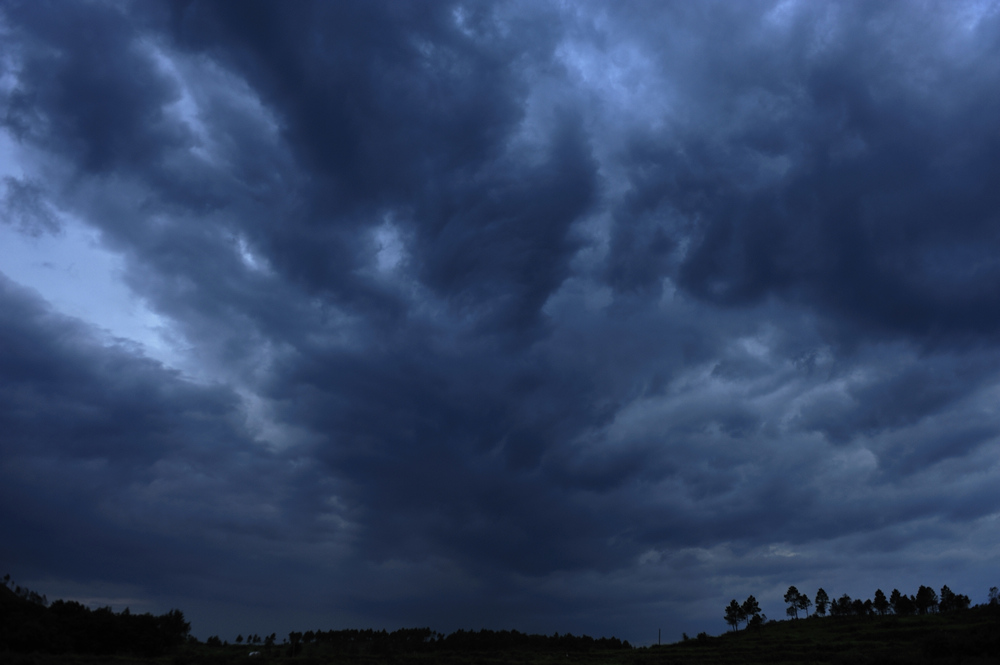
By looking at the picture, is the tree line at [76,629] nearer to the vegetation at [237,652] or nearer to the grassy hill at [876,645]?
the vegetation at [237,652]

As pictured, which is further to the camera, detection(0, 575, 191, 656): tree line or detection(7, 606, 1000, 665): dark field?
detection(0, 575, 191, 656): tree line

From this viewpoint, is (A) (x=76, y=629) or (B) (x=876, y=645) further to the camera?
(B) (x=876, y=645)

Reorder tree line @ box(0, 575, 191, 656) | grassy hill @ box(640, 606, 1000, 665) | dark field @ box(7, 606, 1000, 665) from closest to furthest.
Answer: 1. grassy hill @ box(640, 606, 1000, 665)
2. dark field @ box(7, 606, 1000, 665)
3. tree line @ box(0, 575, 191, 656)

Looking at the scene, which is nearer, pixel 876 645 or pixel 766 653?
pixel 876 645

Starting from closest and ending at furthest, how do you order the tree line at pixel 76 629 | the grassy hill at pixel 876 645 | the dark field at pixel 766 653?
the grassy hill at pixel 876 645 < the dark field at pixel 766 653 < the tree line at pixel 76 629

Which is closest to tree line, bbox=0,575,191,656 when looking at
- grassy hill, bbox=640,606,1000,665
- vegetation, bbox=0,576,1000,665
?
vegetation, bbox=0,576,1000,665

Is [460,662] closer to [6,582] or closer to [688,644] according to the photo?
[6,582]

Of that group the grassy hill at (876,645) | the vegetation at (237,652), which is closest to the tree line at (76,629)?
the vegetation at (237,652)

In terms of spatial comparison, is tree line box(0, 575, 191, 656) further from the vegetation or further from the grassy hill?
the grassy hill

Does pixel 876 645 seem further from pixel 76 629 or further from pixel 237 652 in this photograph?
pixel 76 629

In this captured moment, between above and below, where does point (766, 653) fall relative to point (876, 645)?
below

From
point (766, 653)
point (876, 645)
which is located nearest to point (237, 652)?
point (766, 653)

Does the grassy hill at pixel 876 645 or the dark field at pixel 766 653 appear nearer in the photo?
the grassy hill at pixel 876 645

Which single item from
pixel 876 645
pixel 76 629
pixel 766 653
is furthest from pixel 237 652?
pixel 876 645
